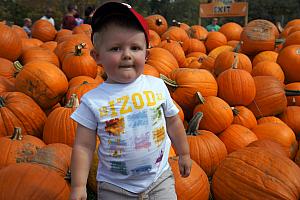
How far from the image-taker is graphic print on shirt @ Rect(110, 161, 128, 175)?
4.71 feet

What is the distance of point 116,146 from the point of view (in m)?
1.42

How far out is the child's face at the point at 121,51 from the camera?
1307 mm

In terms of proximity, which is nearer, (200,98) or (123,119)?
(123,119)

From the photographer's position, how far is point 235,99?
10.2ft

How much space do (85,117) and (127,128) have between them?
0.18 m

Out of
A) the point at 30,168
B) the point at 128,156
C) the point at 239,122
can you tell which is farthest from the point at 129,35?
the point at 239,122

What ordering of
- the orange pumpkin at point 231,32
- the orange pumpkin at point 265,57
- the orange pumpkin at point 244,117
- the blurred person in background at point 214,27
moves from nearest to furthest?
the orange pumpkin at point 244,117, the orange pumpkin at point 265,57, the orange pumpkin at point 231,32, the blurred person in background at point 214,27

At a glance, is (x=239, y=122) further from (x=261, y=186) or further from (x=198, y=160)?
(x=261, y=186)

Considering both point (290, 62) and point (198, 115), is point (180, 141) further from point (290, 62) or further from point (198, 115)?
point (290, 62)

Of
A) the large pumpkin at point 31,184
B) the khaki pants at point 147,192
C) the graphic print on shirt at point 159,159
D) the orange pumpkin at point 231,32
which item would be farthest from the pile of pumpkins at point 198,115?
the orange pumpkin at point 231,32

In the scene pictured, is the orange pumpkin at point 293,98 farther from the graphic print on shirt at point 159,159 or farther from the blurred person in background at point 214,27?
the blurred person in background at point 214,27

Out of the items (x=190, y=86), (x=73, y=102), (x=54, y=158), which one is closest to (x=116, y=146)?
(x=54, y=158)

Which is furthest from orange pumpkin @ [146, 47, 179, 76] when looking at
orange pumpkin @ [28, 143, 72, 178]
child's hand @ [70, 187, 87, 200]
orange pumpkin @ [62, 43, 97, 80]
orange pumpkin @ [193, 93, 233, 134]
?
child's hand @ [70, 187, 87, 200]

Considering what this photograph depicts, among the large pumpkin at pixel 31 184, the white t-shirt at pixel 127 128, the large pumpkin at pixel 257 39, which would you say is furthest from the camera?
the large pumpkin at pixel 257 39
